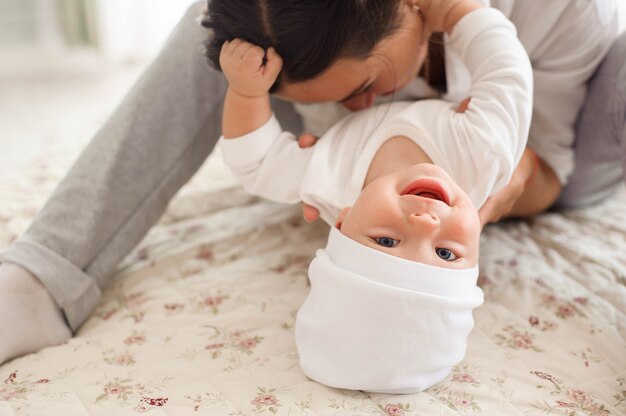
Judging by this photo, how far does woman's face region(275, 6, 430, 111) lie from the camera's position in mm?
887

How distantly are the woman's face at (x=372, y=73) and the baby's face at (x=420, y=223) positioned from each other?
20cm

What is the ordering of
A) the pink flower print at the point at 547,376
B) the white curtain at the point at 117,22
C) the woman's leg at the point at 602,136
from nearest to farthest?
the pink flower print at the point at 547,376
the woman's leg at the point at 602,136
the white curtain at the point at 117,22

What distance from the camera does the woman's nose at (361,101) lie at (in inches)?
38.8

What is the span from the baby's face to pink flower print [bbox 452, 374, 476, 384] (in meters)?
0.15

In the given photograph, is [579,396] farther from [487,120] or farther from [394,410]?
[487,120]

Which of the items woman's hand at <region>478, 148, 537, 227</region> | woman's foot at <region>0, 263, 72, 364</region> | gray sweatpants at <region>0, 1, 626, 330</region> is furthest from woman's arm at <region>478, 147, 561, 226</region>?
woman's foot at <region>0, 263, 72, 364</region>

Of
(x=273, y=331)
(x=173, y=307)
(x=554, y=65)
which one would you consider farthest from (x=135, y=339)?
(x=554, y=65)

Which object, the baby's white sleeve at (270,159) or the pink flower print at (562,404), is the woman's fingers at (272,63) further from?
the pink flower print at (562,404)

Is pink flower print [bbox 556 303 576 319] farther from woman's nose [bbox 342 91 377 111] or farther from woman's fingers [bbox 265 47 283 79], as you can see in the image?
woman's fingers [bbox 265 47 283 79]

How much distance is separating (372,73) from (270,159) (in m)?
0.19

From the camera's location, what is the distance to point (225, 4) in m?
0.83

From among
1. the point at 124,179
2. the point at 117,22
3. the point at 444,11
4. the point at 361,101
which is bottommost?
the point at 117,22

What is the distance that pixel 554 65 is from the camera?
1089 millimetres

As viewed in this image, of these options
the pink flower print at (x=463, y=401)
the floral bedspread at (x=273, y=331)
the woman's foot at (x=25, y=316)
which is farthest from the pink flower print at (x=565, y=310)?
the woman's foot at (x=25, y=316)
